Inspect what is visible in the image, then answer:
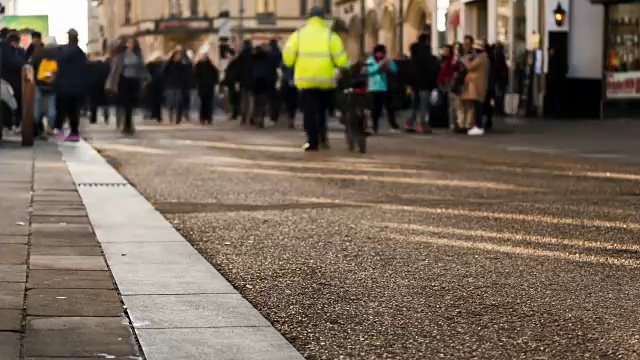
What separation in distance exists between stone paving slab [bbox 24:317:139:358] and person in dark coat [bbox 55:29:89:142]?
17405 millimetres

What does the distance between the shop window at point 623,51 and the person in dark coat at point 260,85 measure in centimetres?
772

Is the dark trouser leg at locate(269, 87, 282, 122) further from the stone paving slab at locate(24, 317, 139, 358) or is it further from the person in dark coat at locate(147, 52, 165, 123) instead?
the stone paving slab at locate(24, 317, 139, 358)

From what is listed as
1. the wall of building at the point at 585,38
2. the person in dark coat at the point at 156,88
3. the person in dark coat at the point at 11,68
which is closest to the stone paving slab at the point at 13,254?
the person in dark coat at the point at 11,68

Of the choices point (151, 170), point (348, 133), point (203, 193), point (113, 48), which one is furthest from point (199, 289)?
point (113, 48)

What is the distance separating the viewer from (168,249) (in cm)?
790

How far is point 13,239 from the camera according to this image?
8180mm

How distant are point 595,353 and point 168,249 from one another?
131 inches

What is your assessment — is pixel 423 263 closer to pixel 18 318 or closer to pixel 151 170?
pixel 18 318

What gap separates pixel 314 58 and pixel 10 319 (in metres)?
13.9

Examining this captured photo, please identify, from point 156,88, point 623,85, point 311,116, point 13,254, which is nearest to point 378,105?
point 623,85

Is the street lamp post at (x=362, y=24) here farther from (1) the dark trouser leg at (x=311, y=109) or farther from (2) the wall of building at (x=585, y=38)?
(1) the dark trouser leg at (x=311, y=109)

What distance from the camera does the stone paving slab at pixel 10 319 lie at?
5.22 m

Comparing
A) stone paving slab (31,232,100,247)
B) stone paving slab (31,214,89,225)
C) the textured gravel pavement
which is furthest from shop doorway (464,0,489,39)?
stone paving slab (31,232,100,247)

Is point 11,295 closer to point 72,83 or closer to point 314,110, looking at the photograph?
point 314,110
